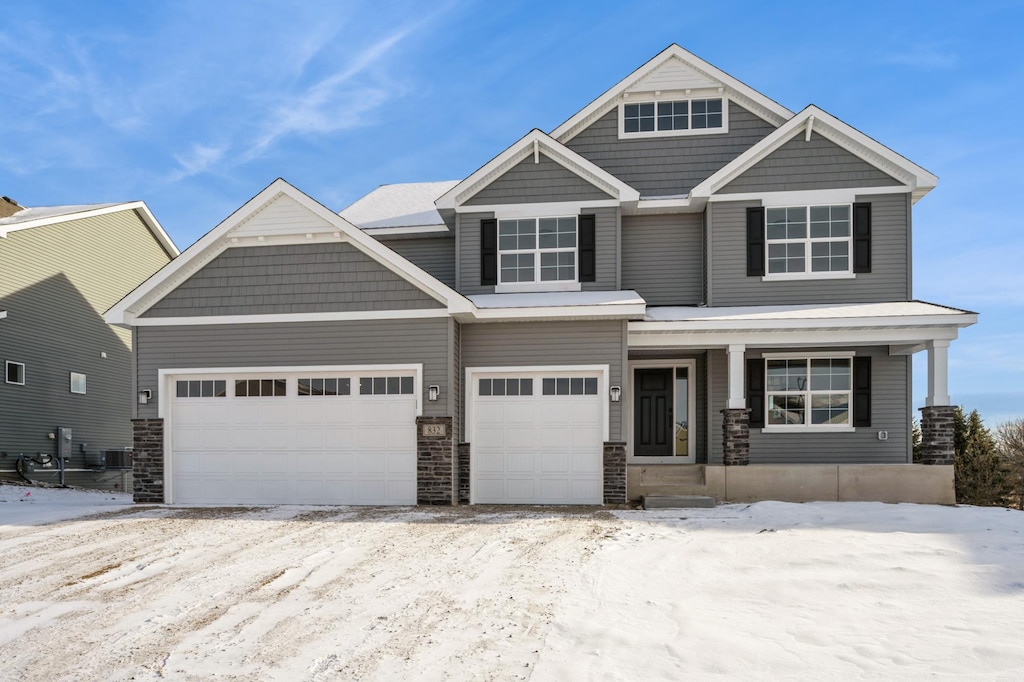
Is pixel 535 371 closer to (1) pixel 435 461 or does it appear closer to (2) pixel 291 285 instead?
(1) pixel 435 461

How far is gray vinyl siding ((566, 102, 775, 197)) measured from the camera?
50.4 feet

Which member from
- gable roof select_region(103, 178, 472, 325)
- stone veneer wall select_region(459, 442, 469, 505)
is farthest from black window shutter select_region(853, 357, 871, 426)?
gable roof select_region(103, 178, 472, 325)

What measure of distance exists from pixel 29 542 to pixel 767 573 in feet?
28.5

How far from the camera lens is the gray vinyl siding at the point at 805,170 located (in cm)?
1430

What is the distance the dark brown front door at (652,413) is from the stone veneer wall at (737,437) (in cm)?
199

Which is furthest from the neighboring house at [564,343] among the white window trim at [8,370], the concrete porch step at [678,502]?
the white window trim at [8,370]

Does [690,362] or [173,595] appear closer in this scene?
[173,595]

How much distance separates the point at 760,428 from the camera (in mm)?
14250

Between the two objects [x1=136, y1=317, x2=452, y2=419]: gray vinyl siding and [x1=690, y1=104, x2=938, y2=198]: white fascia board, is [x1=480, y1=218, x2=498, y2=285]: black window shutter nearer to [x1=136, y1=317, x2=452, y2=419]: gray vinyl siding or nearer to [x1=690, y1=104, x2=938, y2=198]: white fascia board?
[x1=136, y1=317, x2=452, y2=419]: gray vinyl siding

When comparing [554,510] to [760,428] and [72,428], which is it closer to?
[760,428]

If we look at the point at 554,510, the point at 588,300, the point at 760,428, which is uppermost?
the point at 588,300

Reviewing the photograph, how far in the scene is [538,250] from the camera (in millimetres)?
14547

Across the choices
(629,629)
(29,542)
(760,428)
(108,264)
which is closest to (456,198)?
(760,428)

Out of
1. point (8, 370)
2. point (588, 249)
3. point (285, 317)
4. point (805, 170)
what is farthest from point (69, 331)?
point (805, 170)
